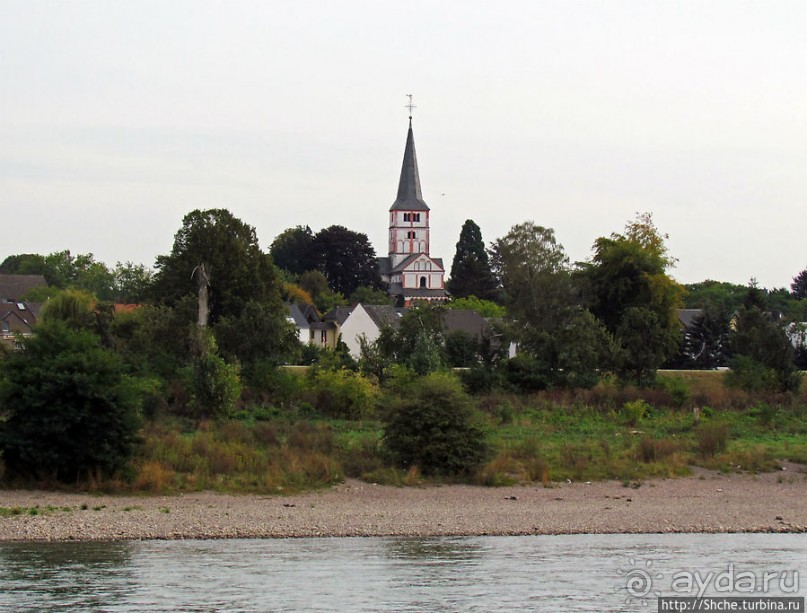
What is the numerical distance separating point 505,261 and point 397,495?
49649 millimetres

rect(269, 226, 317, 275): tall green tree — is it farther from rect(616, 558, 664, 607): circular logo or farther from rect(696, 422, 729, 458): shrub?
rect(616, 558, 664, 607): circular logo

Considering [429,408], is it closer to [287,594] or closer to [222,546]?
[222,546]

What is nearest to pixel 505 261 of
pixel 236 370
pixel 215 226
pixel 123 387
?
pixel 215 226

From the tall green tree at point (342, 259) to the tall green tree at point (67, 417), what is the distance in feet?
334

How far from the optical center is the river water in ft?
68.4

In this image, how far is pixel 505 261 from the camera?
80.3m

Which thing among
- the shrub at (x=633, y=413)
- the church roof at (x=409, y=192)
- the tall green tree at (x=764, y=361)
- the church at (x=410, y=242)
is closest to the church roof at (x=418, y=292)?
the church at (x=410, y=242)

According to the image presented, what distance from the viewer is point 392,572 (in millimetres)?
23234

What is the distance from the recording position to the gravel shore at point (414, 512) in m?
27.0

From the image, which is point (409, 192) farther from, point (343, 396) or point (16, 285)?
point (343, 396)

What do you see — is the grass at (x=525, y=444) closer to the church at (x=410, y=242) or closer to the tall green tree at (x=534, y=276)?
the tall green tree at (x=534, y=276)

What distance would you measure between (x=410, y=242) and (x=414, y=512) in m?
145

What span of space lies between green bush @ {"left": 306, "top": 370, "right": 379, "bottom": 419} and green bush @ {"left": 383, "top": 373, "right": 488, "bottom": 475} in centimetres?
1247

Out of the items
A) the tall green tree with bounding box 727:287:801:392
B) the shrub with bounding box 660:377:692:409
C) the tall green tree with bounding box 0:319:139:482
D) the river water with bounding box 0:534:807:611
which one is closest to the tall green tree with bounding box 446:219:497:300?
the tall green tree with bounding box 727:287:801:392
